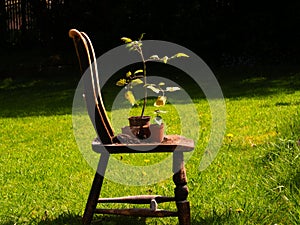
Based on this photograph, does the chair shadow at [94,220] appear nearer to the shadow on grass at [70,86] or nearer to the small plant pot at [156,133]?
the small plant pot at [156,133]

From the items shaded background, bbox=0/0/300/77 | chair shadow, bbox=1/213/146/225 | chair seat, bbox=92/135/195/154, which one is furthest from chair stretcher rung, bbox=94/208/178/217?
shaded background, bbox=0/0/300/77

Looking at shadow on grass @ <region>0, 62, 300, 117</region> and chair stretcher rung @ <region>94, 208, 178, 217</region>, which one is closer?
chair stretcher rung @ <region>94, 208, 178, 217</region>

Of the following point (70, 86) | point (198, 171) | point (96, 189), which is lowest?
point (70, 86)

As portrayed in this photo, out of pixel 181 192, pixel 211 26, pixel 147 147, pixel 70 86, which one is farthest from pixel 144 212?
pixel 211 26

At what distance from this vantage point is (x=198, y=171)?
16.6 ft

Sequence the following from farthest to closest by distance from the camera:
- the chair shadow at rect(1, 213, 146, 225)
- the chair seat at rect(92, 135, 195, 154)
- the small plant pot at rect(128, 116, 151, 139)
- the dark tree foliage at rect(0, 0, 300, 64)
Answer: the dark tree foliage at rect(0, 0, 300, 64)
the chair shadow at rect(1, 213, 146, 225)
the small plant pot at rect(128, 116, 151, 139)
the chair seat at rect(92, 135, 195, 154)

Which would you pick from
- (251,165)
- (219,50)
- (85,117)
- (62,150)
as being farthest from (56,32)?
(251,165)

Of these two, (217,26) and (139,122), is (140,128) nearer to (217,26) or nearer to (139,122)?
(139,122)

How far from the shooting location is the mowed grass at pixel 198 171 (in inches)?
154

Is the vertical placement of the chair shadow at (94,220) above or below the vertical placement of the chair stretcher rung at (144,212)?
below

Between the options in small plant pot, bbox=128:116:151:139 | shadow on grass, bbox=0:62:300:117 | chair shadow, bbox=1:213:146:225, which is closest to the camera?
small plant pot, bbox=128:116:151:139

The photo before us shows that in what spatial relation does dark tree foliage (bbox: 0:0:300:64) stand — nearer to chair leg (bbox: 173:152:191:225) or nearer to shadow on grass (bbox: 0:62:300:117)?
shadow on grass (bbox: 0:62:300:117)

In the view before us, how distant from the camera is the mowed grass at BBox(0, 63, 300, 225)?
3.92 metres

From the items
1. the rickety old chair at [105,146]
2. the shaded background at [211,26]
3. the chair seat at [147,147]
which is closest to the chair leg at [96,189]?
the rickety old chair at [105,146]
